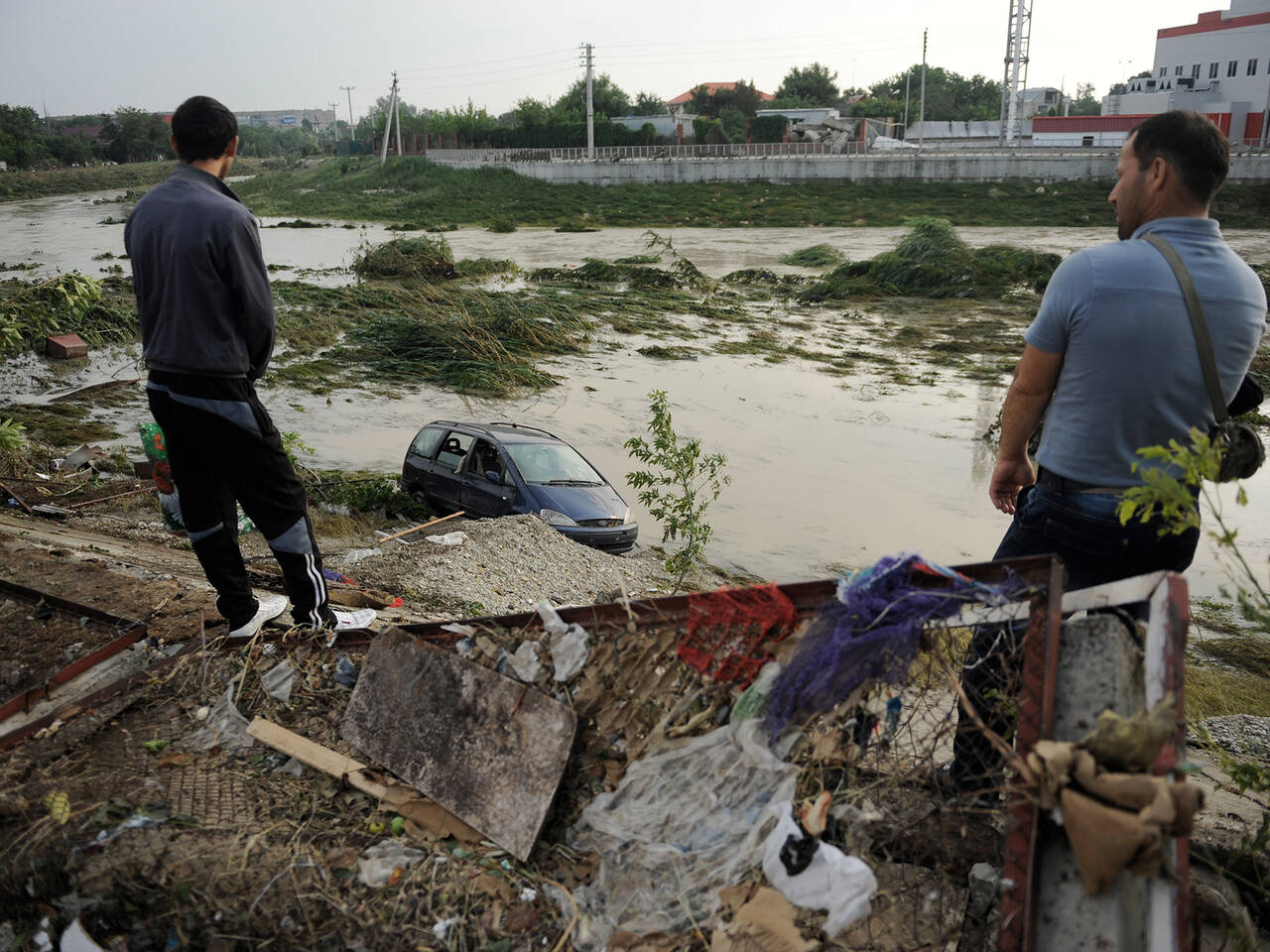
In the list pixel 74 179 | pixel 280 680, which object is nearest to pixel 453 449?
pixel 280 680

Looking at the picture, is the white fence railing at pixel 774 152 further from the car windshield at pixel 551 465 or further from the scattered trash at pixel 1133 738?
the scattered trash at pixel 1133 738

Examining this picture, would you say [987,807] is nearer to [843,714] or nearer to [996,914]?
[996,914]

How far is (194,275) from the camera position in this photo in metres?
3.33

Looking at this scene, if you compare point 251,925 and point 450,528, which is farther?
point 450,528

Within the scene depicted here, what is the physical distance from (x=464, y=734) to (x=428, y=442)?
859 cm

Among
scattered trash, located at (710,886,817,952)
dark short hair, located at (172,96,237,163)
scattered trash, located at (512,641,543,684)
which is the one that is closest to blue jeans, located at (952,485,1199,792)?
scattered trash, located at (710,886,817,952)

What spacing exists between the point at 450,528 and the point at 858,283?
21.8 meters

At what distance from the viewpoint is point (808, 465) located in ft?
45.7

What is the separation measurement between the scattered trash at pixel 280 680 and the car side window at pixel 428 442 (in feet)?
25.1

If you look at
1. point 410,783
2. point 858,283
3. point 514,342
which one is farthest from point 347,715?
point 858,283

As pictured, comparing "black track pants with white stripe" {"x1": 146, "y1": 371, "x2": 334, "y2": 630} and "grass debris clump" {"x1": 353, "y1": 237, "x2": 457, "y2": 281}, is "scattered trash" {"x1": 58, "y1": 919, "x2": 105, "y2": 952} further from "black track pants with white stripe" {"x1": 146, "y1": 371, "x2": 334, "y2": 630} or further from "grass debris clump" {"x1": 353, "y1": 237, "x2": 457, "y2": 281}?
"grass debris clump" {"x1": 353, "y1": 237, "x2": 457, "y2": 281}

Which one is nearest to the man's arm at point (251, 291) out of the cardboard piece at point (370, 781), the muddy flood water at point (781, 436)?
the cardboard piece at point (370, 781)

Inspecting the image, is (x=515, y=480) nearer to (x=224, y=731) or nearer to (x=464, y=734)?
(x=224, y=731)

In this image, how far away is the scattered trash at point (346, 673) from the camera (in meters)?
3.53
